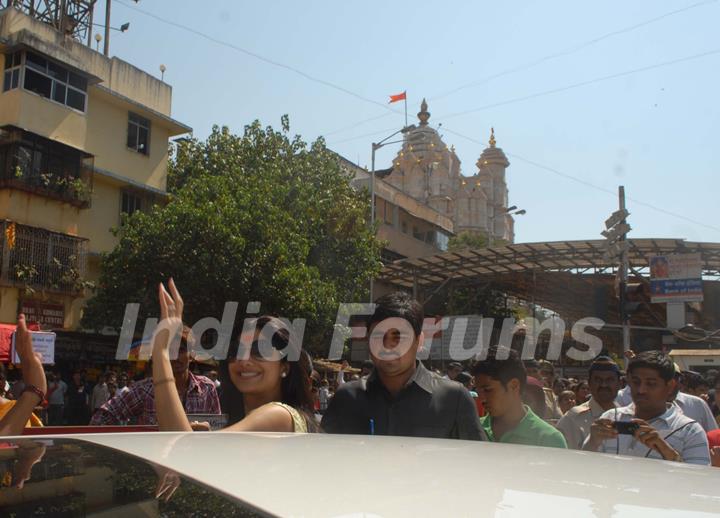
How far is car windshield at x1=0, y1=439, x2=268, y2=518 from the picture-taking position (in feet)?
3.93

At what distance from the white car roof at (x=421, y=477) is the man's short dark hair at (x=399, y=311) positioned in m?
1.21

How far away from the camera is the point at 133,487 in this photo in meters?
1.31

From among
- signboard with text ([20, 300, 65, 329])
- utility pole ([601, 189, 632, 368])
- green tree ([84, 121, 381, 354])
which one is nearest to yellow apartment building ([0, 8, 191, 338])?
signboard with text ([20, 300, 65, 329])

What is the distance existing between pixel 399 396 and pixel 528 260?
2562 centimetres

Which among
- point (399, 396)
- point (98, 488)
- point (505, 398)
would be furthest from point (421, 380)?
point (98, 488)

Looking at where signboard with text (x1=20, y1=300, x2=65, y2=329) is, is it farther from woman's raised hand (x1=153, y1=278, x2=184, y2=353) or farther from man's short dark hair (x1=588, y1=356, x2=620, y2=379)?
woman's raised hand (x1=153, y1=278, x2=184, y2=353)

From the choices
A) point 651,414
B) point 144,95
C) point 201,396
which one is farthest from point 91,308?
point 651,414

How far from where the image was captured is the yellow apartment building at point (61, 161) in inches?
762

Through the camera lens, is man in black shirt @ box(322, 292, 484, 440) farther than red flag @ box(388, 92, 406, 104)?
No

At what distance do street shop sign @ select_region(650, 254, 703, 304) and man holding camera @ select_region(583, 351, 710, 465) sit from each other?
20903 millimetres

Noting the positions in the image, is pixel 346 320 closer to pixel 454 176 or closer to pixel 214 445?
pixel 214 445

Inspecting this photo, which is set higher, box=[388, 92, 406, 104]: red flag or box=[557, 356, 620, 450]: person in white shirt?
box=[388, 92, 406, 104]: red flag

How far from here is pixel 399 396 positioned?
293 cm

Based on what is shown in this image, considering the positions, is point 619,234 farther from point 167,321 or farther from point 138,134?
point 138,134
